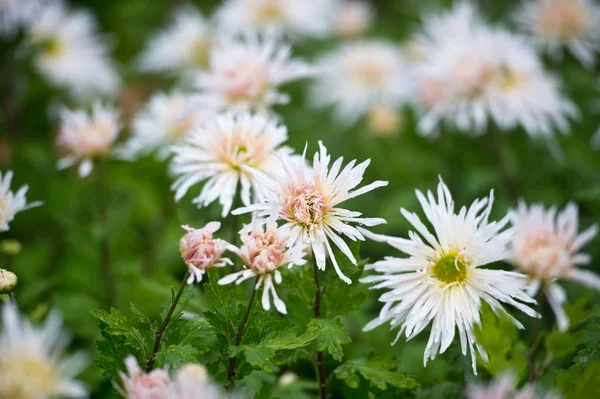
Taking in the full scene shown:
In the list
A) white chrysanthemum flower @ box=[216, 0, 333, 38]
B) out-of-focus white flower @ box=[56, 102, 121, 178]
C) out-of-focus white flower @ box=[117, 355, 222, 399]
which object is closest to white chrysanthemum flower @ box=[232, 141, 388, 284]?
out-of-focus white flower @ box=[117, 355, 222, 399]

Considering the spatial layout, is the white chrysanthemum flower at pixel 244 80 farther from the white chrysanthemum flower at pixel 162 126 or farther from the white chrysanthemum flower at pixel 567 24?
→ the white chrysanthemum flower at pixel 567 24

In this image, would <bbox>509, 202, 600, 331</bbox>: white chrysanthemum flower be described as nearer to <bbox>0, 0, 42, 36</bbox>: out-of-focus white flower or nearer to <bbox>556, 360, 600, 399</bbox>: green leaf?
<bbox>556, 360, 600, 399</bbox>: green leaf

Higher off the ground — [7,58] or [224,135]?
[7,58]

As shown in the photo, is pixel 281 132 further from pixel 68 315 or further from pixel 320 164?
pixel 68 315

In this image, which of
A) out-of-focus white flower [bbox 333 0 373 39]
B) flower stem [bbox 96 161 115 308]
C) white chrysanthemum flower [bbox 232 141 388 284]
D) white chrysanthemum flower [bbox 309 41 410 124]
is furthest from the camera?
out-of-focus white flower [bbox 333 0 373 39]

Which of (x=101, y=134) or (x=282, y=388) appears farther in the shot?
(x=101, y=134)

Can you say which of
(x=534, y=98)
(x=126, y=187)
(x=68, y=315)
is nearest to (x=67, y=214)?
(x=126, y=187)
